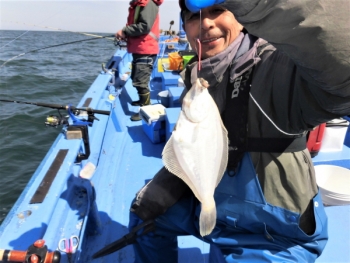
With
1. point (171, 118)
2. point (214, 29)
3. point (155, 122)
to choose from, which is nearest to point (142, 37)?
point (155, 122)

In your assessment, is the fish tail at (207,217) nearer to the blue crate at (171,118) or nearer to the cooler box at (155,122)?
the blue crate at (171,118)

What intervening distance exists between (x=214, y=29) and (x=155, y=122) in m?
2.54

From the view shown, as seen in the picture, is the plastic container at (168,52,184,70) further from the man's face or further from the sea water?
the man's face

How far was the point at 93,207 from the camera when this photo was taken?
8.20 feet

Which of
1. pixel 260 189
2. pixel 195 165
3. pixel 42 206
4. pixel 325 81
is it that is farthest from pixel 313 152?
pixel 42 206

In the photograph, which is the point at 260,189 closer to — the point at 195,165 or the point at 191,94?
the point at 195,165

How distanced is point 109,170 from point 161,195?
6.46 feet

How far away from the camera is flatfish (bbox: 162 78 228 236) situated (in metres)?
1.33

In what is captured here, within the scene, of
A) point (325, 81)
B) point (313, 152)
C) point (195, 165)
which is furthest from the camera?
point (313, 152)

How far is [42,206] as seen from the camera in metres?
→ 2.33

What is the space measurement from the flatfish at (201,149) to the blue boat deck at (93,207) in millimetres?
1130

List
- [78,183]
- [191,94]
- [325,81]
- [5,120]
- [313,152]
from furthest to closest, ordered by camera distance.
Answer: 1. [5,120]
2. [313,152]
3. [78,183]
4. [191,94]
5. [325,81]

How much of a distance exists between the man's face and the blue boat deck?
57.4 inches

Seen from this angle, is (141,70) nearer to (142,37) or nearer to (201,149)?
(142,37)
